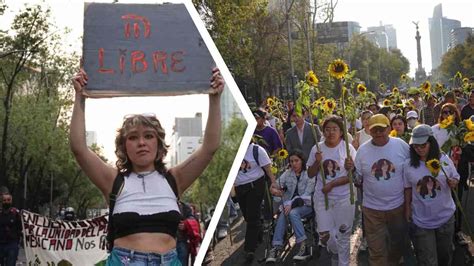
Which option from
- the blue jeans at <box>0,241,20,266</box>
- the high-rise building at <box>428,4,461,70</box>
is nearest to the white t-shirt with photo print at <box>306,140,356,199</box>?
the blue jeans at <box>0,241,20,266</box>

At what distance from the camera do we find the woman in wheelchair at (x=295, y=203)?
5363 mm

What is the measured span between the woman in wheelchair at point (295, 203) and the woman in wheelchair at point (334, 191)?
2.21 feet

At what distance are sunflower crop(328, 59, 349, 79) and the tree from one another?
36.8 meters

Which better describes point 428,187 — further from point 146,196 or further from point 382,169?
point 146,196

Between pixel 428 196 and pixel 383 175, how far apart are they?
32 cm

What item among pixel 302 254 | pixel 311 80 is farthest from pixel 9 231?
pixel 302 254

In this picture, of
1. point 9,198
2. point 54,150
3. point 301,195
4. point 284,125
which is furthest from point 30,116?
point 284,125

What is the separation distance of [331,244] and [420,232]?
0.60 m

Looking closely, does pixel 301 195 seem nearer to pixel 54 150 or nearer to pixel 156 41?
pixel 54 150

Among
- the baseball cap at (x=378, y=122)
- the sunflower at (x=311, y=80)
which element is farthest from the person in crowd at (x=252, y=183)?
the baseball cap at (x=378, y=122)

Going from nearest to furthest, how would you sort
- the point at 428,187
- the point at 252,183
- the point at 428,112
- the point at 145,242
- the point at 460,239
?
the point at 145,242
the point at 428,187
the point at 252,183
the point at 460,239
the point at 428,112

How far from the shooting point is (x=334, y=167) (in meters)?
4.61

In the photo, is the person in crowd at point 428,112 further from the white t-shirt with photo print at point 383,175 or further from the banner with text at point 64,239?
the banner with text at point 64,239

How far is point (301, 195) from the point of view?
550 centimetres
